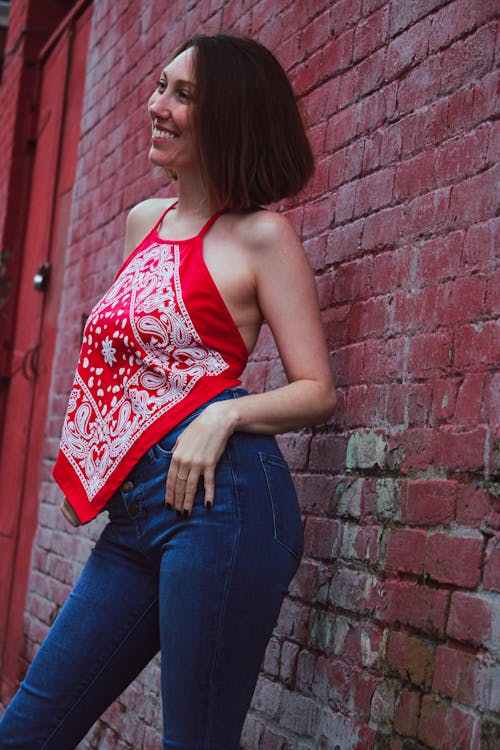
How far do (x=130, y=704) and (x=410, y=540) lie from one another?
165cm

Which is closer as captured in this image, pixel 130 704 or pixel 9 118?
pixel 130 704

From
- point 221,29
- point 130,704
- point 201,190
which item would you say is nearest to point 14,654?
point 130,704

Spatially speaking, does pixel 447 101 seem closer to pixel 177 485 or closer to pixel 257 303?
pixel 257 303

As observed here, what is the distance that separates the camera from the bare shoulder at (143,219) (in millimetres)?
2613

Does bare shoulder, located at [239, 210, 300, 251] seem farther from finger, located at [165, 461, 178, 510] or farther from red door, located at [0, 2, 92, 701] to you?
red door, located at [0, 2, 92, 701]

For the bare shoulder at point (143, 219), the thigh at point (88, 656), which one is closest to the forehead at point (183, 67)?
the bare shoulder at point (143, 219)

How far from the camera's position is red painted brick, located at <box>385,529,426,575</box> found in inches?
88.4

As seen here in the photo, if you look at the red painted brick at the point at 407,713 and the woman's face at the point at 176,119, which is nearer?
the red painted brick at the point at 407,713

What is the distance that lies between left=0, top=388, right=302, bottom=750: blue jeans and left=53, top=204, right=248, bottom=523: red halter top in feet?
0.14

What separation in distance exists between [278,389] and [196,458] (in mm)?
232

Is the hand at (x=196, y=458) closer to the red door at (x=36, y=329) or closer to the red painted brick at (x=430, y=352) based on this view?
the red painted brick at (x=430, y=352)

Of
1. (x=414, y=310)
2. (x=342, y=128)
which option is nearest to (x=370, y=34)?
(x=342, y=128)

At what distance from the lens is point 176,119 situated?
2348 mm

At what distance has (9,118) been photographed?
682 centimetres
